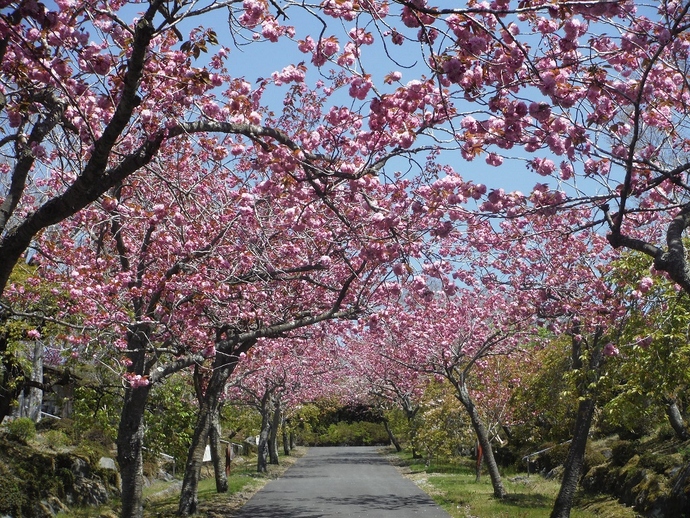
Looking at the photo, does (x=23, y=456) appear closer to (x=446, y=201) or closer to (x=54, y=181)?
(x=54, y=181)

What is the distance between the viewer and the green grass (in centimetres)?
1585

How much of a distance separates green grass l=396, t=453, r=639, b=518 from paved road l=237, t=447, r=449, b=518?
0.57 metres

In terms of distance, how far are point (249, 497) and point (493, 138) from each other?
658 inches

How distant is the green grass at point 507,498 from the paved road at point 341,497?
1.87 feet

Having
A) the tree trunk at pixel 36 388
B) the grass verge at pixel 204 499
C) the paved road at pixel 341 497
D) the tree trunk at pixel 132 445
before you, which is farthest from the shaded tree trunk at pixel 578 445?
the tree trunk at pixel 36 388

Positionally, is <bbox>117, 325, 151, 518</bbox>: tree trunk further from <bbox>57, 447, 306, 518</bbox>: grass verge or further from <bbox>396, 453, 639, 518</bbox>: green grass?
<bbox>396, 453, 639, 518</bbox>: green grass

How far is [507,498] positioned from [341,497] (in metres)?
4.72

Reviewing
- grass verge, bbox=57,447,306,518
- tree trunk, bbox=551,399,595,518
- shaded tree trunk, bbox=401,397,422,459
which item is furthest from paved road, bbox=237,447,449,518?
shaded tree trunk, bbox=401,397,422,459

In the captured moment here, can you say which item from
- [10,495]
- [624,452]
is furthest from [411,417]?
[10,495]

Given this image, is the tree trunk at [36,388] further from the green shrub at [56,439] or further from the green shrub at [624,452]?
the green shrub at [624,452]

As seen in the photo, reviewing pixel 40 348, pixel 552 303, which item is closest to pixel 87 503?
pixel 40 348

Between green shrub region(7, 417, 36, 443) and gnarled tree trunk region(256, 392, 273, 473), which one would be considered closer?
green shrub region(7, 417, 36, 443)

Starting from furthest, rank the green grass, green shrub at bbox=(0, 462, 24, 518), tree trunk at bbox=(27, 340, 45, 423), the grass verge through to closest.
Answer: tree trunk at bbox=(27, 340, 45, 423) → the grass verge → the green grass → green shrub at bbox=(0, 462, 24, 518)

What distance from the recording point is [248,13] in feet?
20.1
